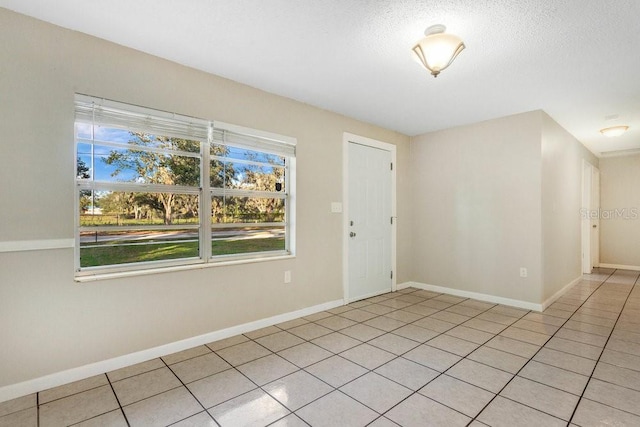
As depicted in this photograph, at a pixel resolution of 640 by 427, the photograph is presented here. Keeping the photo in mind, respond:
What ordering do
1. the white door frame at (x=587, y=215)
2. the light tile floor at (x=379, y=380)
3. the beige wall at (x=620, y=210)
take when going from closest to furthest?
1. the light tile floor at (x=379, y=380)
2. the white door frame at (x=587, y=215)
3. the beige wall at (x=620, y=210)

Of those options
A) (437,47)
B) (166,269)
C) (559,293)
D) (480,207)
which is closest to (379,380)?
(166,269)

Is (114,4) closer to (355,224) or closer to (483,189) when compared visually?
(355,224)

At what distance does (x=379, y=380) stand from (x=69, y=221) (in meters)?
2.45

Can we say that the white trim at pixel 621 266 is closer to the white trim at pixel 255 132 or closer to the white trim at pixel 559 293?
the white trim at pixel 559 293

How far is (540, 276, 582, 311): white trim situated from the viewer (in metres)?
3.94

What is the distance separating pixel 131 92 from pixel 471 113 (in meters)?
3.72

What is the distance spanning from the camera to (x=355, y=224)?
4.25 m

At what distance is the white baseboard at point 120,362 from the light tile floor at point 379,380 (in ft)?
0.20

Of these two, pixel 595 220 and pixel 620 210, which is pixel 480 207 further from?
pixel 620 210

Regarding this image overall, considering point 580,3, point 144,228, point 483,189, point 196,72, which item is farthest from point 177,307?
point 483,189

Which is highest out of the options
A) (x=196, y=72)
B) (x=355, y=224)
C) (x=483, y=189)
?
(x=196, y=72)

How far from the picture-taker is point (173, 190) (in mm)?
2746

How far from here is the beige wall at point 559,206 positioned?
3939 mm

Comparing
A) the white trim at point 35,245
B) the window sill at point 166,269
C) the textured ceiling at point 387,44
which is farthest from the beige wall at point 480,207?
the white trim at point 35,245
